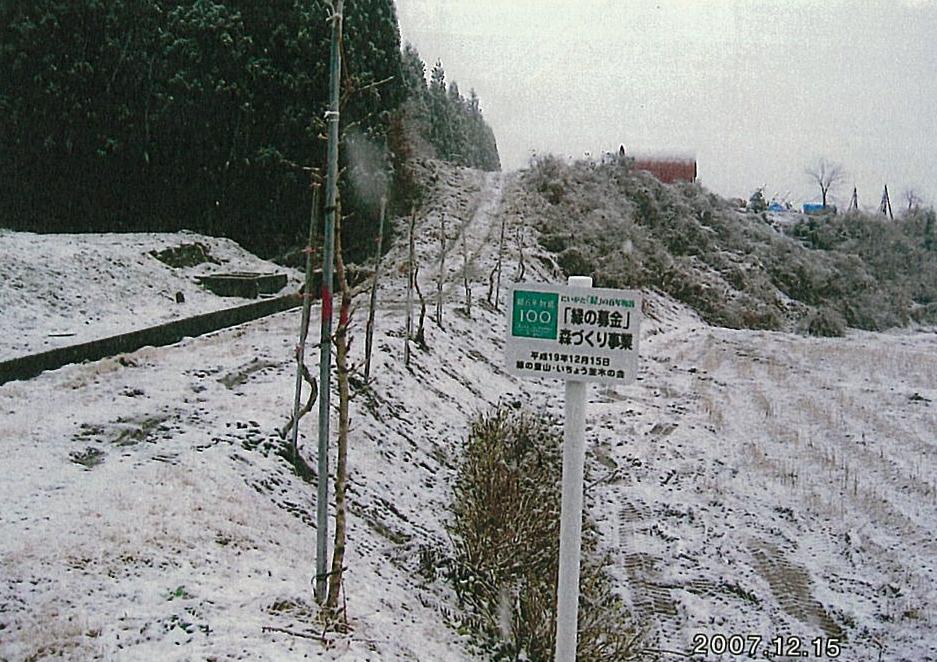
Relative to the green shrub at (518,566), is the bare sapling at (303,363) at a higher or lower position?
higher

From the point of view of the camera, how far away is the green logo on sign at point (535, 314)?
2678mm

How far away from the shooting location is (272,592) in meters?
3.78

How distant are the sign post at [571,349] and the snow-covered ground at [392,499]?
1147 mm

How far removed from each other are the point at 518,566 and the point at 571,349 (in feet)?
9.74

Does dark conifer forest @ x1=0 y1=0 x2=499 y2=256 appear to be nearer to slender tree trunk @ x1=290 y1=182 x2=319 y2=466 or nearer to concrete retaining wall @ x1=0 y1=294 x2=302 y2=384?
concrete retaining wall @ x1=0 y1=294 x2=302 y2=384

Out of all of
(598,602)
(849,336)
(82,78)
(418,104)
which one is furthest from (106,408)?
(418,104)

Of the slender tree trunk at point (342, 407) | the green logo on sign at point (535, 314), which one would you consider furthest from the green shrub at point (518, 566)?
the green logo on sign at point (535, 314)

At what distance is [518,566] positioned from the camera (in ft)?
17.4

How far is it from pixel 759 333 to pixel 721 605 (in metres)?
13.6

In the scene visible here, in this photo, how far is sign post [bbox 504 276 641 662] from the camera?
103 inches

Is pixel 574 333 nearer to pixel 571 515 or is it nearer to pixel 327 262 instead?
pixel 571 515

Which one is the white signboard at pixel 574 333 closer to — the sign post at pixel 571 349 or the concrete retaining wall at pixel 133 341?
the sign post at pixel 571 349

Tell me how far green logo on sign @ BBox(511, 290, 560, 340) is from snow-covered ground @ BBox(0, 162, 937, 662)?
156 cm
